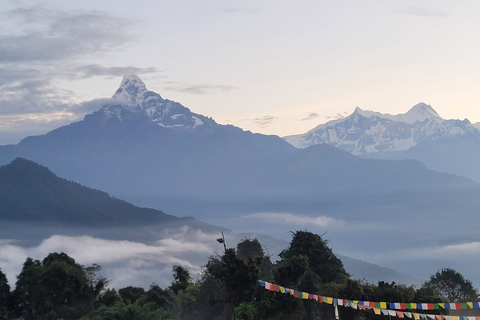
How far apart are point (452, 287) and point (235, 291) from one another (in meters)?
46.0

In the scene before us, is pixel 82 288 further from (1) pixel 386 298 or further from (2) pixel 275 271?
(1) pixel 386 298

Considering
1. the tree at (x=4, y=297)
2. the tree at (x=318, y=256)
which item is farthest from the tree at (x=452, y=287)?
the tree at (x=4, y=297)

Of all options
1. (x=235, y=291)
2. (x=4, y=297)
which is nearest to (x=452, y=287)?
(x=235, y=291)

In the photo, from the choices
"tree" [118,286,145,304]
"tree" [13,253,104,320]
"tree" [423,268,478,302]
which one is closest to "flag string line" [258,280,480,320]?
"tree" [13,253,104,320]

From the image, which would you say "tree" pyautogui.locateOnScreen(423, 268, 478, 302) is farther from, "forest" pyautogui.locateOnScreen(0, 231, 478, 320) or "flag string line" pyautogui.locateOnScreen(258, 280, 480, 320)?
"flag string line" pyautogui.locateOnScreen(258, 280, 480, 320)

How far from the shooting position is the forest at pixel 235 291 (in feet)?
157

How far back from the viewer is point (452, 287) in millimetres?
82938

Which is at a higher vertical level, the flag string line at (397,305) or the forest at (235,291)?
the forest at (235,291)

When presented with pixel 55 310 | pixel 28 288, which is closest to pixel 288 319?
pixel 55 310

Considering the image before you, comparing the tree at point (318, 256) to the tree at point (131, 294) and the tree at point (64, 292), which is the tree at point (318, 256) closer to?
the tree at point (64, 292)

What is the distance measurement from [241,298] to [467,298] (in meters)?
41.2

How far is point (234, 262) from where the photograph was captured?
46375mm

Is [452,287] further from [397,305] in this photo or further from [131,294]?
[397,305]

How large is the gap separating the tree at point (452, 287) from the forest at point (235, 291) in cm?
12
